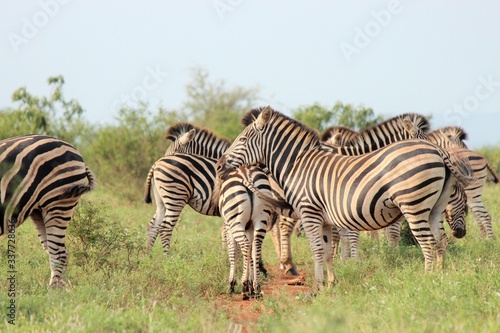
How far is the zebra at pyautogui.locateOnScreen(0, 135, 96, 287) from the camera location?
309 inches

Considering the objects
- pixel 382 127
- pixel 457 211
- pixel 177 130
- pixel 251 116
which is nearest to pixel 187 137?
pixel 177 130

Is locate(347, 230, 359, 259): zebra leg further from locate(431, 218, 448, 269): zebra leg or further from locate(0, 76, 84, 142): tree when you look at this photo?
locate(0, 76, 84, 142): tree

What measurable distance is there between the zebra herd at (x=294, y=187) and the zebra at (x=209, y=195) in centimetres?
2

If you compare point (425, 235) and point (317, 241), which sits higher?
point (425, 235)

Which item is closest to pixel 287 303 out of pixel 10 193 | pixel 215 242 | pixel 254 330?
pixel 254 330

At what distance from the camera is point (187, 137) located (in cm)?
1248

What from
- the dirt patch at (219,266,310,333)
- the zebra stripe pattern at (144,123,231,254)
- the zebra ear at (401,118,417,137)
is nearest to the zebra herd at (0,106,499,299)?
the zebra ear at (401,118,417,137)

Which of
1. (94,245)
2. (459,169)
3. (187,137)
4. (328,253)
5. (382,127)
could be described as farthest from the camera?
(187,137)

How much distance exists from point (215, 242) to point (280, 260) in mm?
1838

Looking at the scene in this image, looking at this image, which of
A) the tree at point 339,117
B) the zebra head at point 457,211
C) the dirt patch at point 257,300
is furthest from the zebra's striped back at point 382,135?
Answer: the tree at point 339,117

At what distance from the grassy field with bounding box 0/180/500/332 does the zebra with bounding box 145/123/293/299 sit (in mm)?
458

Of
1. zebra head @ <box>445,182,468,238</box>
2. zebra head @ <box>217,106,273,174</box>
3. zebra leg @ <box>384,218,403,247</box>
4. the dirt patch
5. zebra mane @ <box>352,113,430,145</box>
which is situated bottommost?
the dirt patch

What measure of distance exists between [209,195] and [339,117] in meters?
17.8

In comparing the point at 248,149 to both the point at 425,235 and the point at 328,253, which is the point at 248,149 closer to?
the point at 328,253
